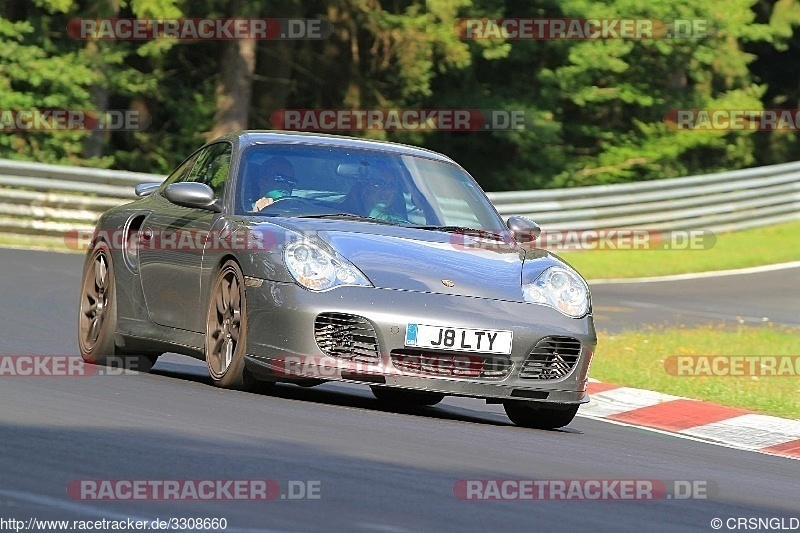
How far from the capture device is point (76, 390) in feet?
29.5

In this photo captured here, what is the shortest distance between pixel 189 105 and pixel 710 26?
10496 millimetres

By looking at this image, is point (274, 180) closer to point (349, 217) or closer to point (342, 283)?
point (349, 217)

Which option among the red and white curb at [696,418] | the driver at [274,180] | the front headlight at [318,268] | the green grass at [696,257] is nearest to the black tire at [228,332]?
the front headlight at [318,268]

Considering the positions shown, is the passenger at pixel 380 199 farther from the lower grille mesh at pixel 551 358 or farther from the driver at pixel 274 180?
the lower grille mesh at pixel 551 358

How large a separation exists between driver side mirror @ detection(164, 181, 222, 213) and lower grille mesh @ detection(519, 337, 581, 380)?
202 centimetres

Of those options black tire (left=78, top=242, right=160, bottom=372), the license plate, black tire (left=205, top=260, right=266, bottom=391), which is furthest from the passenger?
black tire (left=78, top=242, right=160, bottom=372)

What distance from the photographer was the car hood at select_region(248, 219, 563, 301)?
8922 mm

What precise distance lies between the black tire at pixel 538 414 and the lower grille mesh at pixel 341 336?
1176mm

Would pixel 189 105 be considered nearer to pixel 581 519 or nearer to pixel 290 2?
pixel 290 2

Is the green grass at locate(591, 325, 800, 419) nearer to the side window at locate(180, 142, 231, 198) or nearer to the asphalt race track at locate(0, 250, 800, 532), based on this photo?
the asphalt race track at locate(0, 250, 800, 532)

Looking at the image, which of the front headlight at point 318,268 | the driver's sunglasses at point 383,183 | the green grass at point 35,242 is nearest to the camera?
the front headlight at point 318,268

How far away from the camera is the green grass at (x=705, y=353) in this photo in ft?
40.0

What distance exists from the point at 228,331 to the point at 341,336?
76cm

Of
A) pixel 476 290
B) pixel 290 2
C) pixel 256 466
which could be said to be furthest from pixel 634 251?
pixel 256 466
